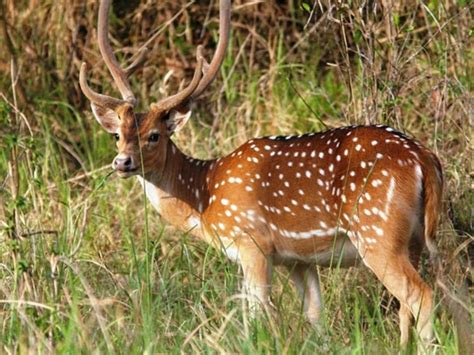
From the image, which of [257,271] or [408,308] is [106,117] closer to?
[257,271]

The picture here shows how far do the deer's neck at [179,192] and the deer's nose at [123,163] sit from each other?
0.40 meters

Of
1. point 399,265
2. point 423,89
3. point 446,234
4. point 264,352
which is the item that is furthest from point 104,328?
point 423,89

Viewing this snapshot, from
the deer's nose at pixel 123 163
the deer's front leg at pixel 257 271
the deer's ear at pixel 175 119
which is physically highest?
the deer's ear at pixel 175 119

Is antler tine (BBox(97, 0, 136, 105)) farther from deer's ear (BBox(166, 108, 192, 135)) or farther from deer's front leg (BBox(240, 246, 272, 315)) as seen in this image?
deer's front leg (BBox(240, 246, 272, 315))

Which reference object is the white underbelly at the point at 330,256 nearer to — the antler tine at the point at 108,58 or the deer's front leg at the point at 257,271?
the deer's front leg at the point at 257,271

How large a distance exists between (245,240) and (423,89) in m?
2.37

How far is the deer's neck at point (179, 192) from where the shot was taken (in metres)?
7.24

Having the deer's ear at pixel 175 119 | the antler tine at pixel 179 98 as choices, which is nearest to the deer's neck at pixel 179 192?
the deer's ear at pixel 175 119

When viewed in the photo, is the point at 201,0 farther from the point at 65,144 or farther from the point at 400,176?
the point at 400,176

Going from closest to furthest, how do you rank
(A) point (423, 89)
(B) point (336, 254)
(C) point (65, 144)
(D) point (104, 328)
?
(D) point (104, 328), (B) point (336, 254), (A) point (423, 89), (C) point (65, 144)

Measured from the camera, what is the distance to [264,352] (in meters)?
5.12

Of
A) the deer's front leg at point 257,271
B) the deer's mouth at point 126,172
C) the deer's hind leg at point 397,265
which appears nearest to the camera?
the deer's hind leg at point 397,265

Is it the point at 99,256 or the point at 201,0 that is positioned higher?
the point at 201,0

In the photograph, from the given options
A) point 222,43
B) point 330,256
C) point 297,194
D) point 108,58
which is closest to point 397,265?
point 330,256
